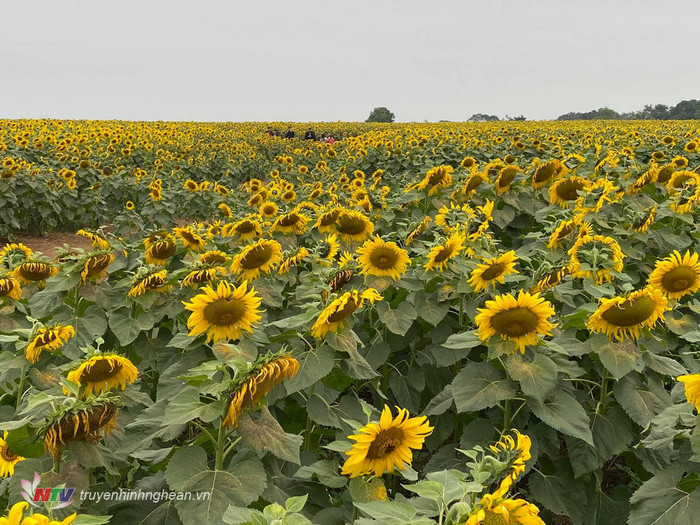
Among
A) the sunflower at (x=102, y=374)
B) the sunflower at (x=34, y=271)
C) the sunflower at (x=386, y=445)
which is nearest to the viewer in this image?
the sunflower at (x=386, y=445)

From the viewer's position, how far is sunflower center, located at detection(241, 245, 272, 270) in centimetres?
330

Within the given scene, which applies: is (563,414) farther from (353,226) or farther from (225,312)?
(353,226)

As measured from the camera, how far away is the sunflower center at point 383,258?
3.21 m

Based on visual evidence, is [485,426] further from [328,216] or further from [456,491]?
[328,216]

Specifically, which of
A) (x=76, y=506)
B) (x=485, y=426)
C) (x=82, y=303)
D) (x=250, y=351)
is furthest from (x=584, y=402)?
(x=82, y=303)

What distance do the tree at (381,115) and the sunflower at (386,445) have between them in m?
71.4

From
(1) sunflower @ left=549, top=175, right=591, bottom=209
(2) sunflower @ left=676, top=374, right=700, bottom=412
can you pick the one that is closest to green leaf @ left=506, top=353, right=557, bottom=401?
(2) sunflower @ left=676, top=374, right=700, bottom=412

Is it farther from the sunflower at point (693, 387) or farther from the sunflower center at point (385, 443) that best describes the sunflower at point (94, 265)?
the sunflower at point (693, 387)

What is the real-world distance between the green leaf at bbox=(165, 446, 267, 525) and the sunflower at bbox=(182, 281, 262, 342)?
64cm

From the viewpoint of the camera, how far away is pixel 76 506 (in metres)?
1.60

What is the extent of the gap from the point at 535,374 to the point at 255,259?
5.89 ft

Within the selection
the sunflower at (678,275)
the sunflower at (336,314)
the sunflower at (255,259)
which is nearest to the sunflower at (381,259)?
the sunflower at (255,259)

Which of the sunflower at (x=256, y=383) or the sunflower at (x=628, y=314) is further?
the sunflower at (x=628, y=314)

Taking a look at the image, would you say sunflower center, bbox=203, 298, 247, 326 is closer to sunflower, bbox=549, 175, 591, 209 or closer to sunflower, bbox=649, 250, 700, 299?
sunflower, bbox=649, 250, 700, 299
